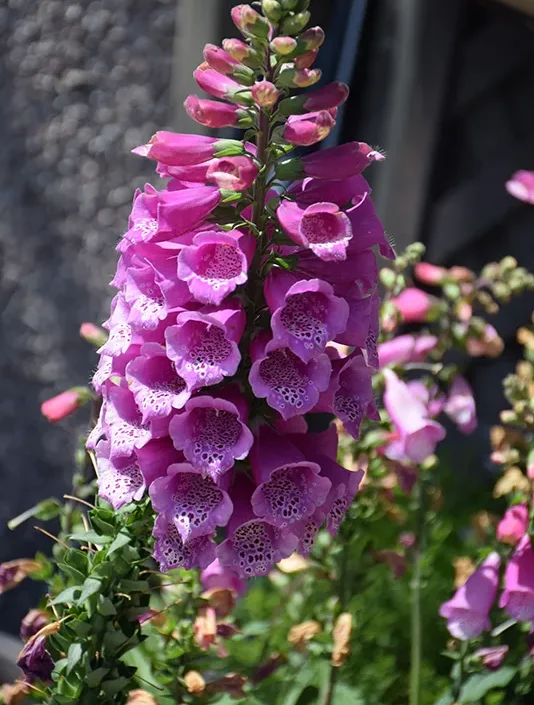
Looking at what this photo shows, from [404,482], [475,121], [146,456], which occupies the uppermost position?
[146,456]

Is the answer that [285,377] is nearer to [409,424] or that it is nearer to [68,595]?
[68,595]

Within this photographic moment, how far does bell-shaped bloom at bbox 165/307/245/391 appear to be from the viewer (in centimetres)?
58

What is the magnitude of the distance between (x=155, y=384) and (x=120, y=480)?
79 mm

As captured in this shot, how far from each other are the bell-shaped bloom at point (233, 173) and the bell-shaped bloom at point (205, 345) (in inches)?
3.4

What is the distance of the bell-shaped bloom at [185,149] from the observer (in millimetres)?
628

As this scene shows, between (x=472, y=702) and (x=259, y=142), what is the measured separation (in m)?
0.73

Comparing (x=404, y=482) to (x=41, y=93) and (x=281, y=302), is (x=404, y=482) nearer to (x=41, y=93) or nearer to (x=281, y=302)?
(x=281, y=302)

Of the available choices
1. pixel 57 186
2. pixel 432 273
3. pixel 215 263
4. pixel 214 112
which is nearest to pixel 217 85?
pixel 214 112

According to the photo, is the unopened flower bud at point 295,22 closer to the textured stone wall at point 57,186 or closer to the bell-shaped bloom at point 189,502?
the bell-shaped bloom at point 189,502

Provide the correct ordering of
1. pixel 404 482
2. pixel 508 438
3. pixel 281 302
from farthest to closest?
1. pixel 404 482
2. pixel 508 438
3. pixel 281 302

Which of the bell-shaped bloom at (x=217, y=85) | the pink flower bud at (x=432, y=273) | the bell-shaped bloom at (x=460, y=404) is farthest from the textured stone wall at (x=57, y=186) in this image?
the bell-shaped bloom at (x=217, y=85)

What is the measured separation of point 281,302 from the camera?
0.59m

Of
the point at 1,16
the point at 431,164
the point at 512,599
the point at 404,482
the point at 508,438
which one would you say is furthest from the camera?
the point at 431,164

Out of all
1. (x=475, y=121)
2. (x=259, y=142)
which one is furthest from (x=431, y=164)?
(x=259, y=142)
